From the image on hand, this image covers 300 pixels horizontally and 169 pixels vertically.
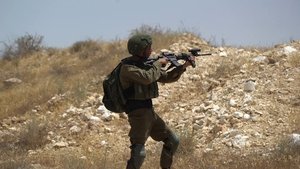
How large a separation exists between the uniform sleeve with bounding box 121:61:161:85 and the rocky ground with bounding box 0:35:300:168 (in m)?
2.67

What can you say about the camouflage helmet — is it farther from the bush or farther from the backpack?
the bush

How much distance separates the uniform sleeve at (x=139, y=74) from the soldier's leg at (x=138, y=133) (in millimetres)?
337

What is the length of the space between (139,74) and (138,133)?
629mm

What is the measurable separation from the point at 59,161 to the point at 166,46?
553cm

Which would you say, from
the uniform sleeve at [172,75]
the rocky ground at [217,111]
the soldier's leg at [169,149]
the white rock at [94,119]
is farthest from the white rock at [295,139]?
the white rock at [94,119]

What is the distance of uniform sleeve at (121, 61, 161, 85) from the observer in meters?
4.55

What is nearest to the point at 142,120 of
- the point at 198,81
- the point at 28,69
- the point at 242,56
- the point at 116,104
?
the point at 116,104

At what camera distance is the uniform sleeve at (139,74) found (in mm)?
4551

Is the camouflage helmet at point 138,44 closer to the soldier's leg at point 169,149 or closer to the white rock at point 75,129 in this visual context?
the soldier's leg at point 169,149

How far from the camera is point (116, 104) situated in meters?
4.73

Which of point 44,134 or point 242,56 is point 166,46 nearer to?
point 242,56

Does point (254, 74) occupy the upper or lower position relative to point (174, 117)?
upper

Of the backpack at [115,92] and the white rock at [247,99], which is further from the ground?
the backpack at [115,92]

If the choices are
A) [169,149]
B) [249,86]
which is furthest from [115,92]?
[249,86]
